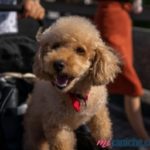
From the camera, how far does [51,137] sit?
350 centimetres

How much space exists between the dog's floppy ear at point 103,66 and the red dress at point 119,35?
2.28 meters

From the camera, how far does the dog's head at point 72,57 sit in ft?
11.3

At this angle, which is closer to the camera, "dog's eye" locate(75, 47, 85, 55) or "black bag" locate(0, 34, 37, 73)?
"dog's eye" locate(75, 47, 85, 55)

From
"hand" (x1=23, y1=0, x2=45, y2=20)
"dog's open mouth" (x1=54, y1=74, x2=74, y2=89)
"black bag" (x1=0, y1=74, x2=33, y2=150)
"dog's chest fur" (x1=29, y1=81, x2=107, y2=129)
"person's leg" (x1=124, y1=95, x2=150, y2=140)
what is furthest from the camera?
"person's leg" (x1=124, y1=95, x2=150, y2=140)

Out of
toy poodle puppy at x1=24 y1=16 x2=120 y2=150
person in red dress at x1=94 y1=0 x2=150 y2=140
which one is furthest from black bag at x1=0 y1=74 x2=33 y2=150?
person in red dress at x1=94 y1=0 x2=150 y2=140

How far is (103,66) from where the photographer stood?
138 inches

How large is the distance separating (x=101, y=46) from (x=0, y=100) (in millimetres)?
717

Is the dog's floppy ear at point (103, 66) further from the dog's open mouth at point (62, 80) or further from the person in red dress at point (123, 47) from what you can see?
the person in red dress at point (123, 47)

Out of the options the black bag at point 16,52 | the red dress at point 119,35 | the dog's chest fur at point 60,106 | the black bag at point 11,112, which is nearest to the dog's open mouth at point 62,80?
the dog's chest fur at point 60,106

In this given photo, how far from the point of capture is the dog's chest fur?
3.52 metres

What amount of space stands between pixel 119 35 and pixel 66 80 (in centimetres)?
277

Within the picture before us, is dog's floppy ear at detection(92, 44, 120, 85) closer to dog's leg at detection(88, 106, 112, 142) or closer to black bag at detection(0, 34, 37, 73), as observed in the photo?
dog's leg at detection(88, 106, 112, 142)

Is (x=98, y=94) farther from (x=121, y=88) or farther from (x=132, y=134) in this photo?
(x=132, y=134)

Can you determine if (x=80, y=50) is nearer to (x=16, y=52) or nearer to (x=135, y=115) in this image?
(x=16, y=52)
